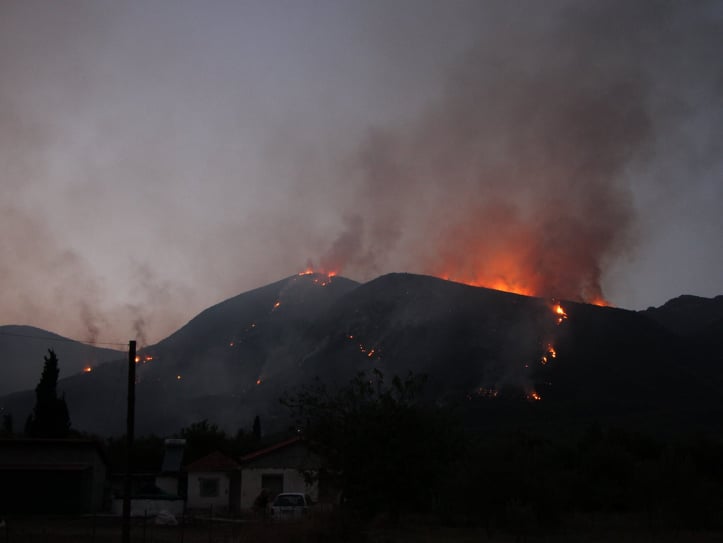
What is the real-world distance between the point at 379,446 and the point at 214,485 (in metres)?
18.8

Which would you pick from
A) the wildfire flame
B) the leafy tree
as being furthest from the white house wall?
the wildfire flame

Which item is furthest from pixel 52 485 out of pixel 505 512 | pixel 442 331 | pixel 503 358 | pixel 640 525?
pixel 442 331

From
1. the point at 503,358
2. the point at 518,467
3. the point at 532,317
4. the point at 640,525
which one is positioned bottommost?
the point at 640,525

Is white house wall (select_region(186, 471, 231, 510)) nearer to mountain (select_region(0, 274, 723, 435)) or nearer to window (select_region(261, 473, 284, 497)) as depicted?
window (select_region(261, 473, 284, 497))

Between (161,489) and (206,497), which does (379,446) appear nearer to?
(206,497)

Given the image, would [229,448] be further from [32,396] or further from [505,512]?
[32,396]

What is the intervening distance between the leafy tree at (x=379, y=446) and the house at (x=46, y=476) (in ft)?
53.4

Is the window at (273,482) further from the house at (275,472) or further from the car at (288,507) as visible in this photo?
the car at (288,507)

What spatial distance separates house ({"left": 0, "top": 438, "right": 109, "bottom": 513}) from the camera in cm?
4447

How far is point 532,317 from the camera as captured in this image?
182 metres

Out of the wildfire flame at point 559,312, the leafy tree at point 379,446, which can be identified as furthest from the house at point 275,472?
the wildfire flame at point 559,312

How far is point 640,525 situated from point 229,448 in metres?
42.3

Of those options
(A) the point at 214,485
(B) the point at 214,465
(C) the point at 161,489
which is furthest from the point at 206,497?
(C) the point at 161,489

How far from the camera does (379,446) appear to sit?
35.8 metres
